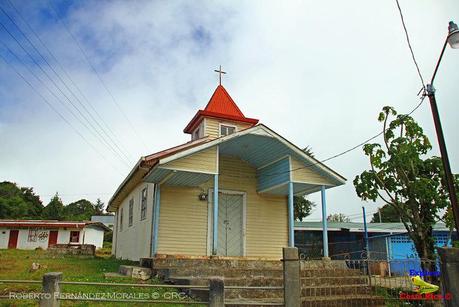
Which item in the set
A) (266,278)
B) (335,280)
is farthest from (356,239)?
(266,278)

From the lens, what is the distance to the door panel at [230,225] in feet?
44.1

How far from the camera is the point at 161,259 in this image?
990 centimetres

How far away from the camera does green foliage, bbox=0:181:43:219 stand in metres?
54.3

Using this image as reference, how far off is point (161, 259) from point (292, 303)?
186 inches

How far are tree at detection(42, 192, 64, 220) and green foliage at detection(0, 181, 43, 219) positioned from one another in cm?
131

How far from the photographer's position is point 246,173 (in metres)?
14.2

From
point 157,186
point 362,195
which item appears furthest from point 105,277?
point 362,195

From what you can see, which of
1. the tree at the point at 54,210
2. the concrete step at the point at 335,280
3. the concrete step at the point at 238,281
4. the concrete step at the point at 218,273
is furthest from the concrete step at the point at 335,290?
the tree at the point at 54,210

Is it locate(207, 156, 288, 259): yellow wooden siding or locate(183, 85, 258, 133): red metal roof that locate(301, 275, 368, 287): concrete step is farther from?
locate(183, 85, 258, 133): red metal roof

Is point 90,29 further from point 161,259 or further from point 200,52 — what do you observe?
point 161,259

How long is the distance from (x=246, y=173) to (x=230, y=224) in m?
1.90

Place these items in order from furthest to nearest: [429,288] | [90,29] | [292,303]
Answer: [90,29] → [429,288] → [292,303]

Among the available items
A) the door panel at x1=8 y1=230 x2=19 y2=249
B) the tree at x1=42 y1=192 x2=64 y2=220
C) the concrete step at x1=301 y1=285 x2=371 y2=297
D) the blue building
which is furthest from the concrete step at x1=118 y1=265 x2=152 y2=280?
the tree at x1=42 y1=192 x2=64 y2=220

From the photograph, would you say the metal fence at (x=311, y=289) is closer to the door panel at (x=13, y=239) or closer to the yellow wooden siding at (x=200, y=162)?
the yellow wooden siding at (x=200, y=162)
